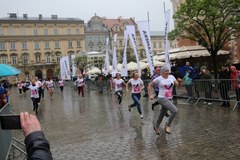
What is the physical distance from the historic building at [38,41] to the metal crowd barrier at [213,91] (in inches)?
2998

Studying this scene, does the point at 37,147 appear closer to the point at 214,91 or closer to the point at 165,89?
the point at 165,89

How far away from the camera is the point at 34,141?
1.83 meters

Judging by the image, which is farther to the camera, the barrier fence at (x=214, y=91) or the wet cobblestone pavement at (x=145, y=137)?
the barrier fence at (x=214, y=91)

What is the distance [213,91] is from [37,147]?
43.1 feet

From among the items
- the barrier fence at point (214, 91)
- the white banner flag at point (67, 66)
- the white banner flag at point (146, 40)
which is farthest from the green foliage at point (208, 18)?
the white banner flag at point (67, 66)

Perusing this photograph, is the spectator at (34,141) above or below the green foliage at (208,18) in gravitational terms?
below

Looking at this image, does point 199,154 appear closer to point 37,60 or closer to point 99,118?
point 99,118

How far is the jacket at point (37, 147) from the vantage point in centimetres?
177

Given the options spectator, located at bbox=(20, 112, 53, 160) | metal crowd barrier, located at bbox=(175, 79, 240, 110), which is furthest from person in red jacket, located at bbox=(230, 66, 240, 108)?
spectator, located at bbox=(20, 112, 53, 160)

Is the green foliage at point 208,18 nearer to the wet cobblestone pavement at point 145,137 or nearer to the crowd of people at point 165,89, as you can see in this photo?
the crowd of people at point 165,89

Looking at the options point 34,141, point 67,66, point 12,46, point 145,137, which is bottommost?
point 145,137

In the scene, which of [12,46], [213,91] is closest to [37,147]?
[213,91]

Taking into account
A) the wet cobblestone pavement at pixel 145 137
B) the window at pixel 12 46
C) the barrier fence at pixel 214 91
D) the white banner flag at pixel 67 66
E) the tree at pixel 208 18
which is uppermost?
the window at pixel 12 46

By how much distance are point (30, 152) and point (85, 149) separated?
240 inches
